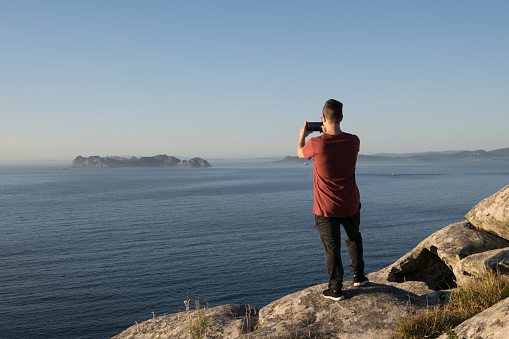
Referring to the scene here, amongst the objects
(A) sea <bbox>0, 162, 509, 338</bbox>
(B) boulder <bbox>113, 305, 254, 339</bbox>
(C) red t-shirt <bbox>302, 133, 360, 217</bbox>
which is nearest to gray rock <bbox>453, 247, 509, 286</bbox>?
(C) red t-shirt <bbox>302, 133, 360, 217</bbox>

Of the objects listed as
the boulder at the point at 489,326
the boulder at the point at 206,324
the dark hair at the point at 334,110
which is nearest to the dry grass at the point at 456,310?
the boulder at the point at 489,326

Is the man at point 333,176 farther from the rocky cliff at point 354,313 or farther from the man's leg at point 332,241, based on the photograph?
the rocky cliff at point 354,313

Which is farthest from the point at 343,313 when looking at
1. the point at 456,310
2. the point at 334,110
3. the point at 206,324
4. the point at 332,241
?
the point at 334,110

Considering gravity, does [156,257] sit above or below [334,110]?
below

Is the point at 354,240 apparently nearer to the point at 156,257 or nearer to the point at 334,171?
the point at 334,171

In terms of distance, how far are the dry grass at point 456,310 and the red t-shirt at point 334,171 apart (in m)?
1.65

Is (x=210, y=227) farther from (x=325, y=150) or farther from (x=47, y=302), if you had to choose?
(x=325, y=150)

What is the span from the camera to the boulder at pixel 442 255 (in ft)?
26.0

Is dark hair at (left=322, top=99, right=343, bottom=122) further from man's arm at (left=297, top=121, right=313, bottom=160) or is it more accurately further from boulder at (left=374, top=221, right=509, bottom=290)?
boulder at (left=374, top=221, right=509, bottom=290)

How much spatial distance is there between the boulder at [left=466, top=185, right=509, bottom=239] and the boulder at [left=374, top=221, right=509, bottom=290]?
0.18 m

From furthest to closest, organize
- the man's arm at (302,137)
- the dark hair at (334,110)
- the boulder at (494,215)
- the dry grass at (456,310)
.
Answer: the boulder at (494,215)
the man's arm at (302,137)
the dark hair at (334,110)
the dry grass at (456,310)

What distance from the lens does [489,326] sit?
12.8ft

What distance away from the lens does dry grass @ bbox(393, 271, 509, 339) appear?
4.58 meters

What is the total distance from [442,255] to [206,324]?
5.61 m
